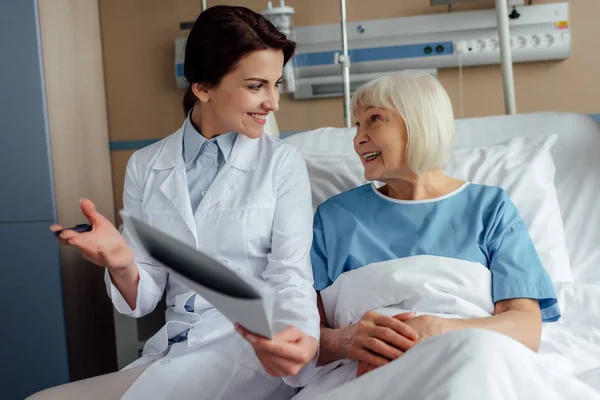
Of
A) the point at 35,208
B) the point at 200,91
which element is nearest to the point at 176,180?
the point at 200,91

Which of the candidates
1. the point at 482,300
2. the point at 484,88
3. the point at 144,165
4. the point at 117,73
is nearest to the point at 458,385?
the point at 482,300

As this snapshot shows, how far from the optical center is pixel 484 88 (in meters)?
3.21

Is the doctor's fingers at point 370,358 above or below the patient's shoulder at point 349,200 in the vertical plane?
below

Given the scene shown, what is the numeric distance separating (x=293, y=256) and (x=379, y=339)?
29 cm

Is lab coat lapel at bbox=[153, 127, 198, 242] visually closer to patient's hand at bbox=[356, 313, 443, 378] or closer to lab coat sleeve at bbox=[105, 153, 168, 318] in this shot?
lab coat sleeve at bbox=[105, 153, 168, 318]

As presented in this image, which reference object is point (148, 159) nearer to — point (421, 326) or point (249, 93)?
point (249, 93)

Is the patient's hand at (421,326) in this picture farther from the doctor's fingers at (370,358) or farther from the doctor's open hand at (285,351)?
the doctor's open hand at (285,351)

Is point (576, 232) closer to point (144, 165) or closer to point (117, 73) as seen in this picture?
point (144, 165)

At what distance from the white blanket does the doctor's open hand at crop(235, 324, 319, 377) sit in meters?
0.09

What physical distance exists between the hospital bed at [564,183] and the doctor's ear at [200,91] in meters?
0.46

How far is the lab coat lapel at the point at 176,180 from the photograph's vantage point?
5.32 ft

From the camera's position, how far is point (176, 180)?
1.68 m

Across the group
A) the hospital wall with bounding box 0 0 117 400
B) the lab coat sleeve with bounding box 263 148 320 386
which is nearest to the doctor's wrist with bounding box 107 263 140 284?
the lab coat sleeve with bounding box 263 148 320 386

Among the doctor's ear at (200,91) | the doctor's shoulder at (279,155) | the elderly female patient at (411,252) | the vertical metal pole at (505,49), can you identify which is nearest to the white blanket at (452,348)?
the elderly female patient at (411,252)
